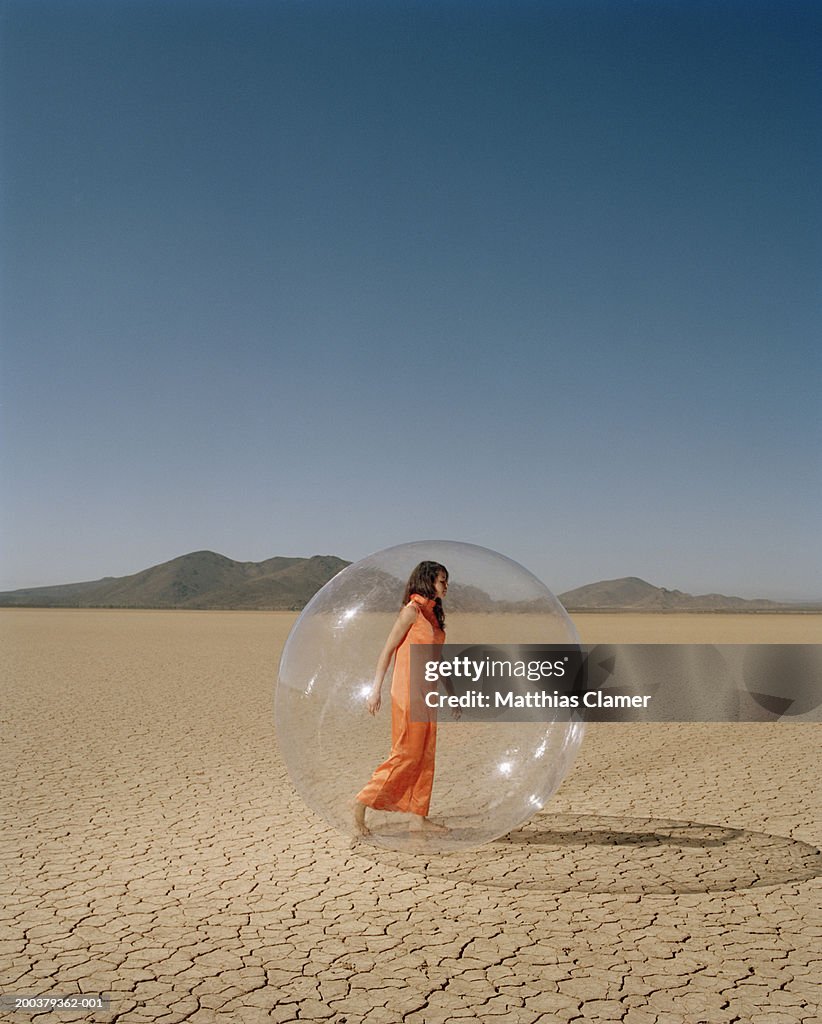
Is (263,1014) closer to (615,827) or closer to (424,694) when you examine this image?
(424,694)

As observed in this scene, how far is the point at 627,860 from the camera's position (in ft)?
17.1

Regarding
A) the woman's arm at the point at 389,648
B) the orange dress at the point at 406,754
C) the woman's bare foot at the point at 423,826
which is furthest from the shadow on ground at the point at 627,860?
the woman's arm at the point at 389,648

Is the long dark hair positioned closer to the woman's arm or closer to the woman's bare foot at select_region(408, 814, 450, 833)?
the woman's arm

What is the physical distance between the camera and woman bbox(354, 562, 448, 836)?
180 inches

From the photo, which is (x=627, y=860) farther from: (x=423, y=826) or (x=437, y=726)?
(x=437, y=726)

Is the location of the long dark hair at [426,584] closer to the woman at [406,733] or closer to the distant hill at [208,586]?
the woman at [406,733]

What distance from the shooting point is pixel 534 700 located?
15.0 ft

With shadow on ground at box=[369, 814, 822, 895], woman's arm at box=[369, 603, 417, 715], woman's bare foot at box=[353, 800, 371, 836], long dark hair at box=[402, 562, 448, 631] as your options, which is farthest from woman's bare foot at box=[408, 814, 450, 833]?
long dark hair at box=[402, 562, 448, 631]

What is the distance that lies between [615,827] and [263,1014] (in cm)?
325

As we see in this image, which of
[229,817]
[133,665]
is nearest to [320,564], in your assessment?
[133,665]

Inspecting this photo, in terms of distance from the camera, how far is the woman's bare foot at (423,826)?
463 centimetres

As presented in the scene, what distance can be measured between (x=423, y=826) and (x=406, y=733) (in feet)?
1.61

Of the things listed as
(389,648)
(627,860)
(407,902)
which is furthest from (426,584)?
(627,860)

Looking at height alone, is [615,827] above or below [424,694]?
below
